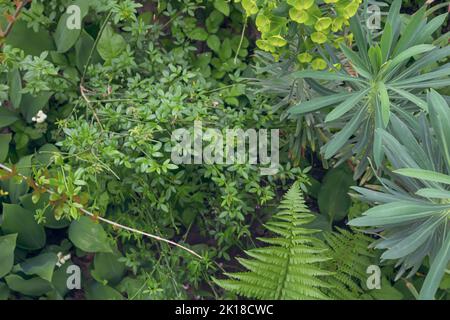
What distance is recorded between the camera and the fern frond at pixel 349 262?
2.35 metres

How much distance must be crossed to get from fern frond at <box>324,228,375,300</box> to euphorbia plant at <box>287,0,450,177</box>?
1.11 ft

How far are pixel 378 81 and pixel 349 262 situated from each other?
26.0 inches

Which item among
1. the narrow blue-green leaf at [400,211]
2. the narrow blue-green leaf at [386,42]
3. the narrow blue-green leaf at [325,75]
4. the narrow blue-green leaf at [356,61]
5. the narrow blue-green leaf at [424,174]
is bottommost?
the narrow blue-green leaf at [400,211]

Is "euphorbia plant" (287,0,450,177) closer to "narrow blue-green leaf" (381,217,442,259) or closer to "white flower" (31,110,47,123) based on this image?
"narrow blue-green leaf" (381,217,442,259)

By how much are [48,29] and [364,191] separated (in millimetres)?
1460

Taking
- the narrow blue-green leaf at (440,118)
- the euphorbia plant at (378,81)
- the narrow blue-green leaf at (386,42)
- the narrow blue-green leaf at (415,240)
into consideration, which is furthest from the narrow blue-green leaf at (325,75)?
the narrow blue-green leaf at (415,240)

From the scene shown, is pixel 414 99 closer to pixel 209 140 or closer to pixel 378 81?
pixel 378 81

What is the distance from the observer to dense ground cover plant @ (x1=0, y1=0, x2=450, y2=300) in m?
2.05

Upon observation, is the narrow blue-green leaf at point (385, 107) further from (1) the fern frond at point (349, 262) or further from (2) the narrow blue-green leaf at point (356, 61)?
(1) the fern frond at point (349, 262)

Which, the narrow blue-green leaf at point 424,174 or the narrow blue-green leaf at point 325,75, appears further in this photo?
the narrow blue-green leaf at point 325,75
